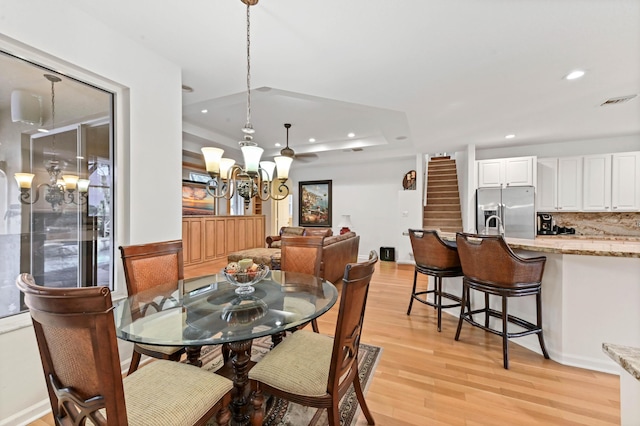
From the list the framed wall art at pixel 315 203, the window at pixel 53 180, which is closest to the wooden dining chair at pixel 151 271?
the window at pixel 53 180

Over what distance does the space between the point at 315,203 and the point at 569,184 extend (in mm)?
5681

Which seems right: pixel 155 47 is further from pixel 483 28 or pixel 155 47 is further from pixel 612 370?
pixel 612 370

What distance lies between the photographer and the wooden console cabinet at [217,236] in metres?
5.83

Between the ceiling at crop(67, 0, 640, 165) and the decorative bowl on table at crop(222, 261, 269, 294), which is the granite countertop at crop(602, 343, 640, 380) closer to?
the decorative bowl on table at crop(222, 261, 269, 294)

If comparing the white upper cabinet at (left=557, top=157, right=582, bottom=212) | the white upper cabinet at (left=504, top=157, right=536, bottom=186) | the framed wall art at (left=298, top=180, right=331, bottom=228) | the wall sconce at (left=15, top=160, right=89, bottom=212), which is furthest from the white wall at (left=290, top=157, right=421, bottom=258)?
the wall sconce at (left=15, top=160, right=89, bottom=212)

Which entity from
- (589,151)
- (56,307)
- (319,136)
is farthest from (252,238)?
(589,151)

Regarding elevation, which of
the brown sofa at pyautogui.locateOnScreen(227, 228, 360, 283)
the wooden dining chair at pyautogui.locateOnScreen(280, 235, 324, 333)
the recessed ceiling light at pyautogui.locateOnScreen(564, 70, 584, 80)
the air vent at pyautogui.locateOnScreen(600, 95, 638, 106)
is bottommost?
the brown sofa at pyautogui.locateOnScreen(227, 228, 360, 283)

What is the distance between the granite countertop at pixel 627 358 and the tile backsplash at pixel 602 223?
554 centimetres

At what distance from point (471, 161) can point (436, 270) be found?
332 centimetres

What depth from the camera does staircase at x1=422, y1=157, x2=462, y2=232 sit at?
6434mm

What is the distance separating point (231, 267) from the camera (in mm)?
1764

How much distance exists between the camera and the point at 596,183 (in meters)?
4.54

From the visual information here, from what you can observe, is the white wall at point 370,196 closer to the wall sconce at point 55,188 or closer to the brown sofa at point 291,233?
the brown sofa at point 291,233

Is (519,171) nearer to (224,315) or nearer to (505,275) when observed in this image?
(505,275)
